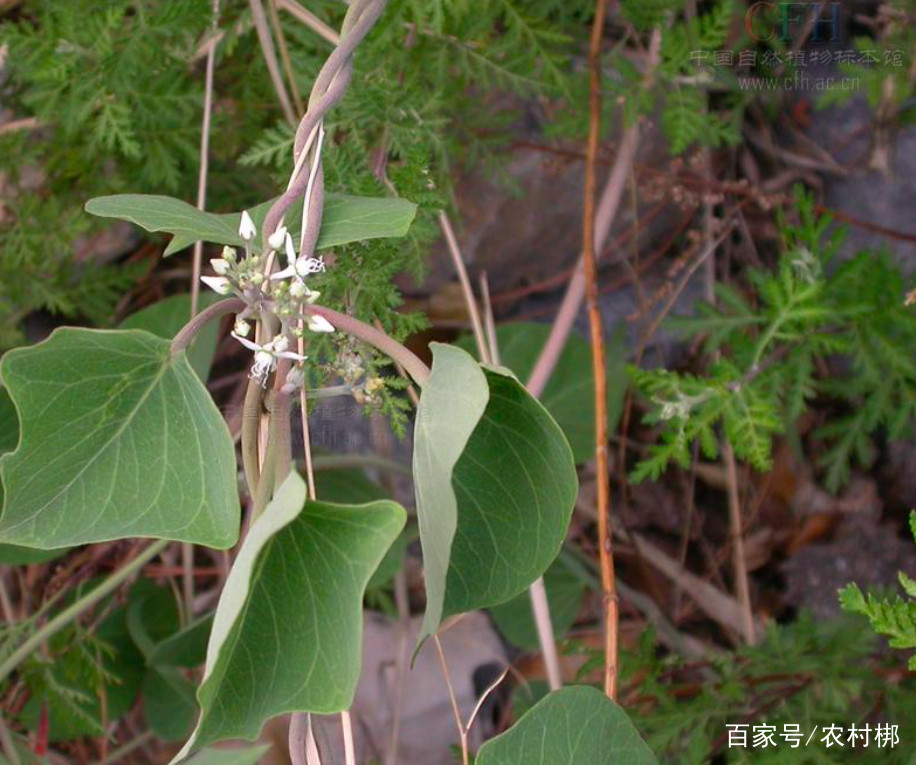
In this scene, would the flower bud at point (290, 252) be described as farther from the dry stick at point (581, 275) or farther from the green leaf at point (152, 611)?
the green leaf at point (152, 611)

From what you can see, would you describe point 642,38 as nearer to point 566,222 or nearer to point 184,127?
point 566,222

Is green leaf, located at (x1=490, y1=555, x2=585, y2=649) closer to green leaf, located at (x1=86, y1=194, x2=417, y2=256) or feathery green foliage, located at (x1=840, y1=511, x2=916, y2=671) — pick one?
feathery green foliage, located at (x1=840, y1=511, x2=916, y2=671)

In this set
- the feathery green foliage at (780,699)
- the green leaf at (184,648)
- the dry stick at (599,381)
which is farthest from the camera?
the green leaf at (184,648)

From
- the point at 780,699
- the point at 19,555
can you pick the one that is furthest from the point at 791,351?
the point at 19,555

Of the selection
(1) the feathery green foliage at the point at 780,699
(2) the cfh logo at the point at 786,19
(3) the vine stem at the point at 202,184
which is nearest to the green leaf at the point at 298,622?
(3) the vine stem at the point at 202,184

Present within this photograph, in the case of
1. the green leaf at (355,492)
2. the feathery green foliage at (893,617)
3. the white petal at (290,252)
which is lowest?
the green leaf at (355,492)

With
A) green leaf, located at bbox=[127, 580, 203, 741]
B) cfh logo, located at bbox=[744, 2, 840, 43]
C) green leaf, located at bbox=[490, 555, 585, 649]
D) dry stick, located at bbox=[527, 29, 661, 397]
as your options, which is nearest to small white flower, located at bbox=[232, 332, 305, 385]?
dry stick, located at bbox=[527, 29, 661, 397]

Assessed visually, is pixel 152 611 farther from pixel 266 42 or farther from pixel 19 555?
pixel 266 42
